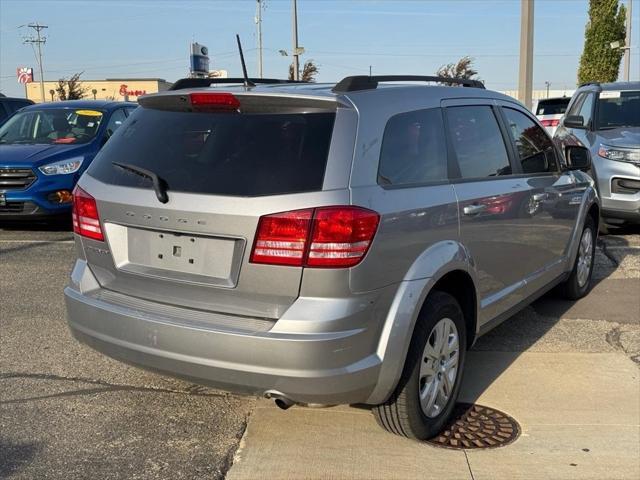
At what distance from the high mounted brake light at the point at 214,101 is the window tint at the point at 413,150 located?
0.73 metres

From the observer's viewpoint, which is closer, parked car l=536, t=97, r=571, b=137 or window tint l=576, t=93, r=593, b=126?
window tint l=576, t=93, r=593, b=126

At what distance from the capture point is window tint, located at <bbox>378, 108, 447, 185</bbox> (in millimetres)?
3145

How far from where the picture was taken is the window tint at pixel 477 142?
3791 mm

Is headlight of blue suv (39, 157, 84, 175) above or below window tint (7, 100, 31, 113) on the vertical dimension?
below

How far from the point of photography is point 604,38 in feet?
92.3

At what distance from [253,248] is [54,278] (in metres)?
4.36

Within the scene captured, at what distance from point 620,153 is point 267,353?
21.3ft

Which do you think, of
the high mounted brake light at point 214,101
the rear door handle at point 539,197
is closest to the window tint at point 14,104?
the high mounted brake light at point 214,101

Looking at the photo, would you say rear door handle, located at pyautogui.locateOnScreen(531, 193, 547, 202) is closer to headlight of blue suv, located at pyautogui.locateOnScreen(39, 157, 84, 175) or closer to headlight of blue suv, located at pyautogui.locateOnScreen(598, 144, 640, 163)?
headlight of blue suv, located at pyautogui.locateOnScreen(598, 144, 640, 163)

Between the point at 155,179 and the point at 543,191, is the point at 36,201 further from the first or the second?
the point at 543,191

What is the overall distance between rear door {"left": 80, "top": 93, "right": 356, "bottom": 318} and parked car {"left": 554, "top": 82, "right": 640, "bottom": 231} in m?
5.48

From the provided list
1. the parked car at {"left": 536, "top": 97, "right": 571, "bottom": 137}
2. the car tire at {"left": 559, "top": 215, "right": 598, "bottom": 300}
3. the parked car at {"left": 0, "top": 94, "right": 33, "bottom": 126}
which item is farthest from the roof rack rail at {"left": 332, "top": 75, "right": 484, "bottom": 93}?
the parked car at {"left": 536, "top": 97, "right": 571, "bottom": 137}

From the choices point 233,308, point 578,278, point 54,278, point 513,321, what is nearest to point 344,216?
point 233,308

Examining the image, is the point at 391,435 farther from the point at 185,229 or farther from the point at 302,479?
the point at 185,229
